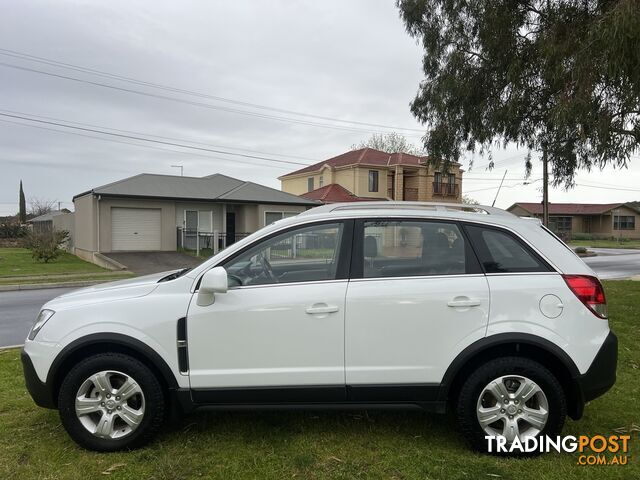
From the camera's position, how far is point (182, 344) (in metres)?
3.43

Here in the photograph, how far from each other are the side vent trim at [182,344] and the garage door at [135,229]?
2170 cm

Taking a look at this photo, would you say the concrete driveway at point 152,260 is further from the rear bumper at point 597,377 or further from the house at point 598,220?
the house at point 598,220

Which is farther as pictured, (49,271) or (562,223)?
(562,223)

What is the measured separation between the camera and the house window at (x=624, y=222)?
60.8 metres

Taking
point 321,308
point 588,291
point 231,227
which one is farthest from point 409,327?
point 231,227

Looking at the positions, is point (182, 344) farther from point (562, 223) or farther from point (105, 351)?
point (562, 223)

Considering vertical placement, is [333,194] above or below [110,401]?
above

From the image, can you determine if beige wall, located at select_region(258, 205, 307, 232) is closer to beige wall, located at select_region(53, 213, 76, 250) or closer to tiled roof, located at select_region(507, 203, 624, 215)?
beige wall, located at select_region(53, 213, 76, 250)

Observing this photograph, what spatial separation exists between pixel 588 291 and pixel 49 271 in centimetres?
1931

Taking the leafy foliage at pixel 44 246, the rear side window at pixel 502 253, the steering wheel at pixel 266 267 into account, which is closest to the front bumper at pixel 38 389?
the steering wheel at pixel 266 267

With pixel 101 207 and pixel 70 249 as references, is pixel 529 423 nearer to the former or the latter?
pixel 101 207

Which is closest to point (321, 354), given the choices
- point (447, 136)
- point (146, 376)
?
point (146, 376)

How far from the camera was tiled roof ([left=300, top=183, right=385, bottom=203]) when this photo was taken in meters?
34.2

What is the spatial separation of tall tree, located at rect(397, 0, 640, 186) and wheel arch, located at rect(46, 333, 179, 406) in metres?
6.14
